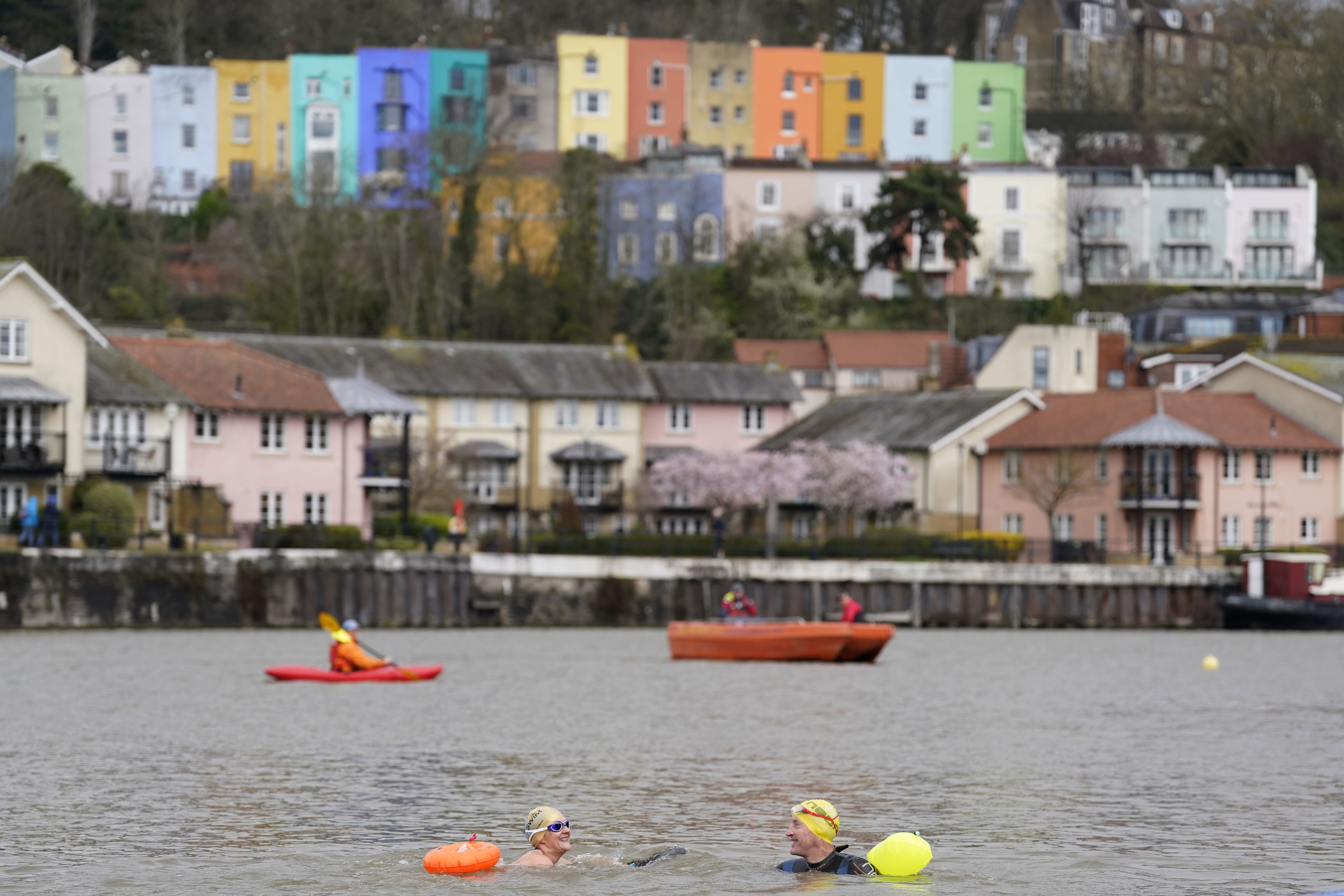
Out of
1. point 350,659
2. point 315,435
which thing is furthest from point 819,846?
point 315,435

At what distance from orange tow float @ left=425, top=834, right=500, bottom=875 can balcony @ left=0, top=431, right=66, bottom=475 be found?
46.6 m

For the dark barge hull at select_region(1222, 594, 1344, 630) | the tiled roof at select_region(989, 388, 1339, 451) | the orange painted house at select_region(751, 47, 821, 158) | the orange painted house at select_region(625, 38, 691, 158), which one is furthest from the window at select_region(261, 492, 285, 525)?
the orange painted house at select_region(751, 47, 821, 158)

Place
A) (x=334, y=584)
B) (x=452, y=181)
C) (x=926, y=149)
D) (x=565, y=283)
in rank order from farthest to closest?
(x=926, y=149) → (x=452, y=181) → (x=565, y=283) → (x=334, y=584)

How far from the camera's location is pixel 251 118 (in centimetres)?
12344

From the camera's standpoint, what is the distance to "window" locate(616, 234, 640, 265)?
11712 centimetres

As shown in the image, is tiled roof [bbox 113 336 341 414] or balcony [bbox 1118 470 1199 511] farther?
balcony [bbox 1118 470 1199 511]

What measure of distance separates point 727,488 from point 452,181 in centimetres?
3146

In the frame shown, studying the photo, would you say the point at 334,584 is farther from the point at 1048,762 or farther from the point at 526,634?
the point at 1048,762

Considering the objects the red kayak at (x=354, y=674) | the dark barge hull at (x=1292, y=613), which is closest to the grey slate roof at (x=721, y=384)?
the dark barge hull at (x=1292, y=613)

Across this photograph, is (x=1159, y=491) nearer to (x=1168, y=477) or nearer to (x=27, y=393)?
(x=1168, y=477)

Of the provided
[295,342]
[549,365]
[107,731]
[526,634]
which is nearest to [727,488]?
[549,365]

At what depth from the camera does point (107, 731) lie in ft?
122

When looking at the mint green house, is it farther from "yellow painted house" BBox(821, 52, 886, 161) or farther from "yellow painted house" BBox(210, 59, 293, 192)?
"yellow painted house" BBox(210, 59, 293, 192)

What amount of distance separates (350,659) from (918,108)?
87956mm
